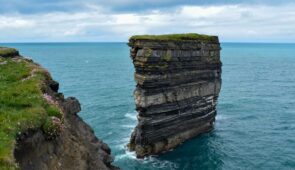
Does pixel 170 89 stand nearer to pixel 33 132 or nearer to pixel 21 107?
pixel 21 107

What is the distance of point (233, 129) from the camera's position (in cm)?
6831

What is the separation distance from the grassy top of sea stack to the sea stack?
26.1m

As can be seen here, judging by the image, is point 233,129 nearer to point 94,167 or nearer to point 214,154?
point 214,154

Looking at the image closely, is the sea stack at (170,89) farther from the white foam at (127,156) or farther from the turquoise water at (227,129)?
the turquoise water at (227,129)

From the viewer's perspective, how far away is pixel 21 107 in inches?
863

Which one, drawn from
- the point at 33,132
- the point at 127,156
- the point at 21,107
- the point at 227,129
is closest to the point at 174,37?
the point at 127,156

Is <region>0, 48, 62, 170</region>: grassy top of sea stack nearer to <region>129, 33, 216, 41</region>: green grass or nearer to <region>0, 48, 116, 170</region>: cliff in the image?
<region>0, 48, 116, 170</region>: cliff

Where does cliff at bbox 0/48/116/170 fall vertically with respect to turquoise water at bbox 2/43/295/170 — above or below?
above

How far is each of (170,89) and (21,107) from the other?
38.6m

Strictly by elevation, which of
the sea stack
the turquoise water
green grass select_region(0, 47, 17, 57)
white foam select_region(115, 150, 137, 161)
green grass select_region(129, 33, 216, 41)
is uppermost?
green grass select_region(129, 33, 216, 41)

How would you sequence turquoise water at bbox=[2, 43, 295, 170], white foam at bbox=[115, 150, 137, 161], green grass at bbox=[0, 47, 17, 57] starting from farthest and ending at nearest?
white foam at bbox=[115, 150, 137, 161] < turquoise water at bbox=[2, 43, 295, 170] < green grass at bbox=[0, 47, 17, 57]

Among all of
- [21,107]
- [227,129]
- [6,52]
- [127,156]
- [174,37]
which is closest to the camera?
[21,107]

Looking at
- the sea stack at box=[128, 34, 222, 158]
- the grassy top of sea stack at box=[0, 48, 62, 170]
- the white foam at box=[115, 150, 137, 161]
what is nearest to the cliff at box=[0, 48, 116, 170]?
the grassy top of sea stack at box=[0, 48, 62, 170]

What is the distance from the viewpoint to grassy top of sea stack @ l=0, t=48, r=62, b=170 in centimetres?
1659
